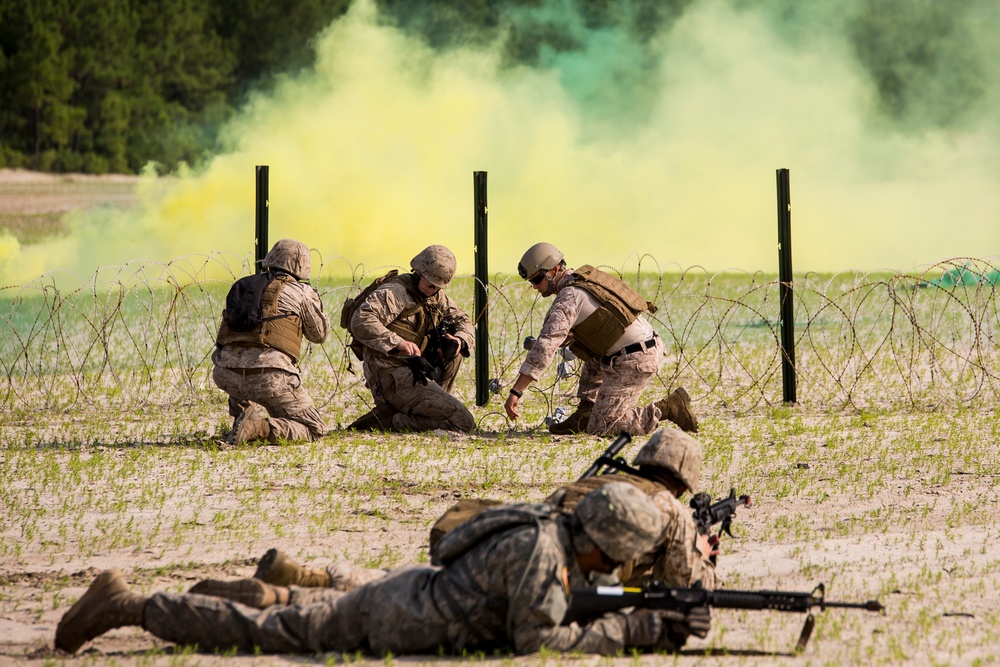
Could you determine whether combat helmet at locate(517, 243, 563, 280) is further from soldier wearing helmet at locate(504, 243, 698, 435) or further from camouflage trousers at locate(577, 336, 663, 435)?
camouflage trousers at locate(577, 336, 663, 435)

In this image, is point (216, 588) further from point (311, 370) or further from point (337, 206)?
point (337, 206)

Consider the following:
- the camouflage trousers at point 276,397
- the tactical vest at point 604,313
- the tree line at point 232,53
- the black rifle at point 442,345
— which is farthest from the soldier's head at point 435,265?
the tree line at point 232,53

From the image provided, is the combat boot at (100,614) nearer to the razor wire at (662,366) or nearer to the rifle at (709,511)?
the rifle at (709,511)

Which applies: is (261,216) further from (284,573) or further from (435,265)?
(284,573)

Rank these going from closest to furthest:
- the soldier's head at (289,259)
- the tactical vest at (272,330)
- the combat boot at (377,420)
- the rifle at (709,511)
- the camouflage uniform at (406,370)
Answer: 1. the rifle at (709,511)
2. the tactical vest at (272,330)
3. the soldier's head at (289,259)
4. the camouflage uniform at (406,370)
5. the combat boot at (377,420)

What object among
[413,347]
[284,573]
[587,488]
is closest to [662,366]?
[413,347]

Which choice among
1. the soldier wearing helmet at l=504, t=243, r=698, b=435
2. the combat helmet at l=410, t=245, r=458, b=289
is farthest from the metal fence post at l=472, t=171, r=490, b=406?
the soldier wearing helmet at l=504, t=243, r=698, b=435

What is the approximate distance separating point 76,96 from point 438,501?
35384 millimetres

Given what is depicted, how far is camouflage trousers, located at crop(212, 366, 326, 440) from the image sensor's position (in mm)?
10320

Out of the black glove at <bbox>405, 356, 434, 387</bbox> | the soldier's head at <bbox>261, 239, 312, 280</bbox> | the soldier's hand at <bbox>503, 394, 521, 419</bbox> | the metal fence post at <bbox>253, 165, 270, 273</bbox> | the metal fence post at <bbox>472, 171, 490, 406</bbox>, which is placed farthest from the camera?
the metal fence post at <bbox>253, 165, 270, 273</bbox>

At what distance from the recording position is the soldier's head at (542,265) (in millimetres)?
10555

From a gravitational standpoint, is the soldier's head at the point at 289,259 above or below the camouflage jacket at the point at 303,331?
above

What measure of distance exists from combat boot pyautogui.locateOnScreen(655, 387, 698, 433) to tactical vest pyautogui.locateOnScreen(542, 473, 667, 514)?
4.52 metres

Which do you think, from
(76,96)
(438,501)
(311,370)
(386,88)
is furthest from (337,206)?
(438,501)
